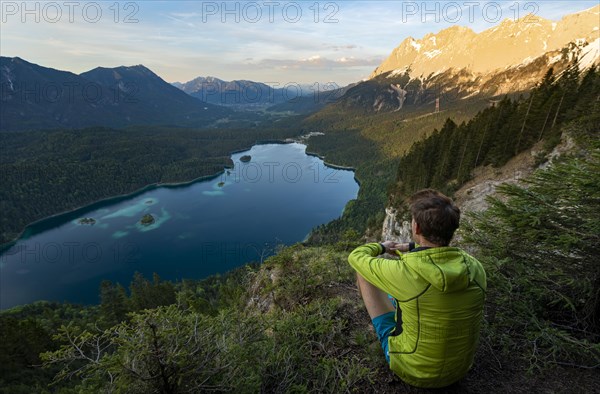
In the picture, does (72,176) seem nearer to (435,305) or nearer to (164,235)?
(164,235)

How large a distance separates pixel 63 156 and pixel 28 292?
13954 centimetres

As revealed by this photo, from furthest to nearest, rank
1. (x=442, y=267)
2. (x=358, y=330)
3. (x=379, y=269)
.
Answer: (x=358, y=330), (x=379, y=269), (x=442, y=267)

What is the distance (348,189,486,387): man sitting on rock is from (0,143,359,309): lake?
50.1 meters

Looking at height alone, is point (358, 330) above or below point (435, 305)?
below

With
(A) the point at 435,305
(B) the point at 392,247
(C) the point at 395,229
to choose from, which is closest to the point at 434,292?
(A) the point at 435,305

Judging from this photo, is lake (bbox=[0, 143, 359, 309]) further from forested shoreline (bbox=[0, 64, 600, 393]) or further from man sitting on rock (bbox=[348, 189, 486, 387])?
man sitting on rock (bbox=[348, 189, 486, 387])

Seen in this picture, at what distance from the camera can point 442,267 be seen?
127 inches

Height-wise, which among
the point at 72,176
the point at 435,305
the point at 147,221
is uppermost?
the point at 435,305

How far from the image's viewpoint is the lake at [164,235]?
81562mm

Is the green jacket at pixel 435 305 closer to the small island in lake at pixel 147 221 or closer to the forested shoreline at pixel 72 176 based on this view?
the small island in lake at pixel 147 221

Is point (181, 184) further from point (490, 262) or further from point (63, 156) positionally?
point (490, 262)

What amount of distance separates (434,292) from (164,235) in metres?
111

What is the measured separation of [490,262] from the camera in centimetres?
650

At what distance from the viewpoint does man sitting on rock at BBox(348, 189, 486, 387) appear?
3307mm
